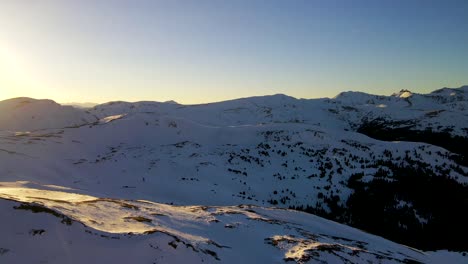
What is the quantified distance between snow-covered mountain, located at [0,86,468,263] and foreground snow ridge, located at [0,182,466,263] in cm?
12

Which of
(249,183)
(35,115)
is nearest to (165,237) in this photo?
(249,183)

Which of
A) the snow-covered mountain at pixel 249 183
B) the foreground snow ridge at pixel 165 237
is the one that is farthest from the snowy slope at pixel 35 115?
the foreground snow ridge at pixel 165 237

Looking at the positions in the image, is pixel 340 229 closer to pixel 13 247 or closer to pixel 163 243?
pixel 163 243

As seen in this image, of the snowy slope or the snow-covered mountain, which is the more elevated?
the snowy slope

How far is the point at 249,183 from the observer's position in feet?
159

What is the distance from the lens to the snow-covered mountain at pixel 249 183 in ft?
65.2

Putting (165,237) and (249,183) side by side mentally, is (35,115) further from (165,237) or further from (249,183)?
(165,237)

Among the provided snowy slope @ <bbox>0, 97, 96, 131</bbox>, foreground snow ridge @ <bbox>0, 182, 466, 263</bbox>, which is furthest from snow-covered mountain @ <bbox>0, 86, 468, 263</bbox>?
snowy slope @ <bbox>0, 97, 96, 131</bbox>

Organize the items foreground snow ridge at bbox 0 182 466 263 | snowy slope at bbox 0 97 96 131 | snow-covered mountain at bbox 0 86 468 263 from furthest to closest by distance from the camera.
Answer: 1. snowy slope at bbox 0 97 96 131
2. snow-covered mountain at bbox 0 86 468 263
3. foreground snow ridge at bbox 0 182 466 263

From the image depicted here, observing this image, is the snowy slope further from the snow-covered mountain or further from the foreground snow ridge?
the foreground snow ridge

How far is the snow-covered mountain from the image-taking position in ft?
65.2

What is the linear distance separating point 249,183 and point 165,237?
32.6 meters

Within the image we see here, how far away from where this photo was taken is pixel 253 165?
184 feet

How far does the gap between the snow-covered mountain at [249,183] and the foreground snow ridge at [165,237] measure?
0.12 meters
